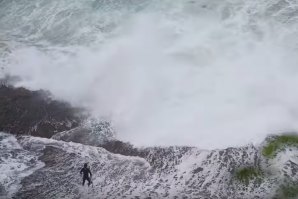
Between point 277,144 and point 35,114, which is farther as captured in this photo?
point 35,114

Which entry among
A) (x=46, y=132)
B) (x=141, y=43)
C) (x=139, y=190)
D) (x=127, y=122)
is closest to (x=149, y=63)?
(x=141, y=43)

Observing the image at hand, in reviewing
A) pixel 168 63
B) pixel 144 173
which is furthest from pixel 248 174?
pixel 168 63

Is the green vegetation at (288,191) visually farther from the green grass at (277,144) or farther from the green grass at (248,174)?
the green grass at (277,144)

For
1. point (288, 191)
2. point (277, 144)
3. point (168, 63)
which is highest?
point (168, 63)

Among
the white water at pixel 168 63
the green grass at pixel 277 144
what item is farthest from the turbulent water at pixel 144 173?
the white water at pixel 168 63

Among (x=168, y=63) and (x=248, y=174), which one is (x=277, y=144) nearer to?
(x=248, y=174)

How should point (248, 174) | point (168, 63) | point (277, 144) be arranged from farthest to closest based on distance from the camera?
point (168, 63) → point (277, 144) → point (248, 174)
